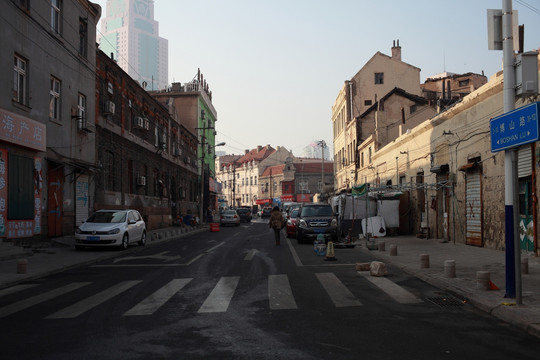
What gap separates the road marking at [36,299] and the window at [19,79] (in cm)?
969

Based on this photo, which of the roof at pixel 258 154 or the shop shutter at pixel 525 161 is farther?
the roof at pixel 258 154

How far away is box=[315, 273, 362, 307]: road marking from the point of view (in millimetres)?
7952

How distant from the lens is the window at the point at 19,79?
17.1 meters

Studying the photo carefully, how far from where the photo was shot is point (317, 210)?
909 inches

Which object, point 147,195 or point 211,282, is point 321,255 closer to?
point 211,282

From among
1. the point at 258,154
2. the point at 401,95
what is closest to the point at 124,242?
the point at 401,95

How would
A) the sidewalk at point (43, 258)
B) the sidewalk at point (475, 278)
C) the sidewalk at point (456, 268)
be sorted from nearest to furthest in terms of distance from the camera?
the sidewalk at point (475, 278) → the sidewalk at point (456, 268) → the sidewalk at point (43, 258)

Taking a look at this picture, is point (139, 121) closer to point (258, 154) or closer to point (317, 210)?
point (317, 210)

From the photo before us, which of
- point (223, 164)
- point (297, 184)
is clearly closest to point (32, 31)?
point (297, 184)

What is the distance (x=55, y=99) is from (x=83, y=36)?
468cm

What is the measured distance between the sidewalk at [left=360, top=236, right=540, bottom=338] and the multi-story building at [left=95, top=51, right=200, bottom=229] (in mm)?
15598

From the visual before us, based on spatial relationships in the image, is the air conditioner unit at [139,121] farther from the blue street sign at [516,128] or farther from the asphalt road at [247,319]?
the blue street sign at [516,128]

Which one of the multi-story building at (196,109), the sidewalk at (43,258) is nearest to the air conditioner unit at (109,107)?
the sidewalk at (43,258)

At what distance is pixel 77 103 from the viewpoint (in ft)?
72.9
